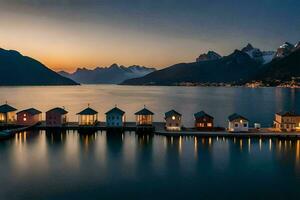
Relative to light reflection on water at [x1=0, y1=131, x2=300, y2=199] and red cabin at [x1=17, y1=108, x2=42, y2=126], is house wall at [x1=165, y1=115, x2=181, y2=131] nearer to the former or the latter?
light reflection on water at [x1=0, y1=131, x2=300, y2=199]

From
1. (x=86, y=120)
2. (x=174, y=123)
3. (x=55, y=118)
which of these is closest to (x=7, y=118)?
(x=55, y=118)

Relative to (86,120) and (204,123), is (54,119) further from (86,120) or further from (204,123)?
(204,123)

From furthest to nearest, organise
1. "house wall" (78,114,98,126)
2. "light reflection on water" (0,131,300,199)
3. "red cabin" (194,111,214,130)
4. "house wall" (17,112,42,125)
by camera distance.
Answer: "house wall" (17,112,42,125) < "house wall" (78,114,98,126) < "red cabin" (194,111,214,130) < "light reflection on water" (0,131,300,199)

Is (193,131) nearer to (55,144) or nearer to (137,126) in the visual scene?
(137,126)

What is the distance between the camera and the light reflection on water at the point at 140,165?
1390 inches

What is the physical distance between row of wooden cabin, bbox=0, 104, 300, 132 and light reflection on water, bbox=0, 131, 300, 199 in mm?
4575

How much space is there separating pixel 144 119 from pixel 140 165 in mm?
24547

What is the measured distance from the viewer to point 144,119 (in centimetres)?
6844

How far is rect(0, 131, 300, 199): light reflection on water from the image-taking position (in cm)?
3531

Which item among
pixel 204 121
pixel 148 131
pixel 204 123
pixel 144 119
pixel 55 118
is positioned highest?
pixel 55 118

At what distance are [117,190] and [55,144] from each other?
2510 centimetres

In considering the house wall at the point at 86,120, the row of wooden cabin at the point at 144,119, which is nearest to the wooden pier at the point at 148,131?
the house wall at the point at 86,120

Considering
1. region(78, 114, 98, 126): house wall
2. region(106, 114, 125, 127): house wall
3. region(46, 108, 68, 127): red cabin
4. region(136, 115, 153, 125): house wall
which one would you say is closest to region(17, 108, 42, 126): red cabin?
region(46, 108, 68, 127): red cabin

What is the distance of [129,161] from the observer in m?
46.2
